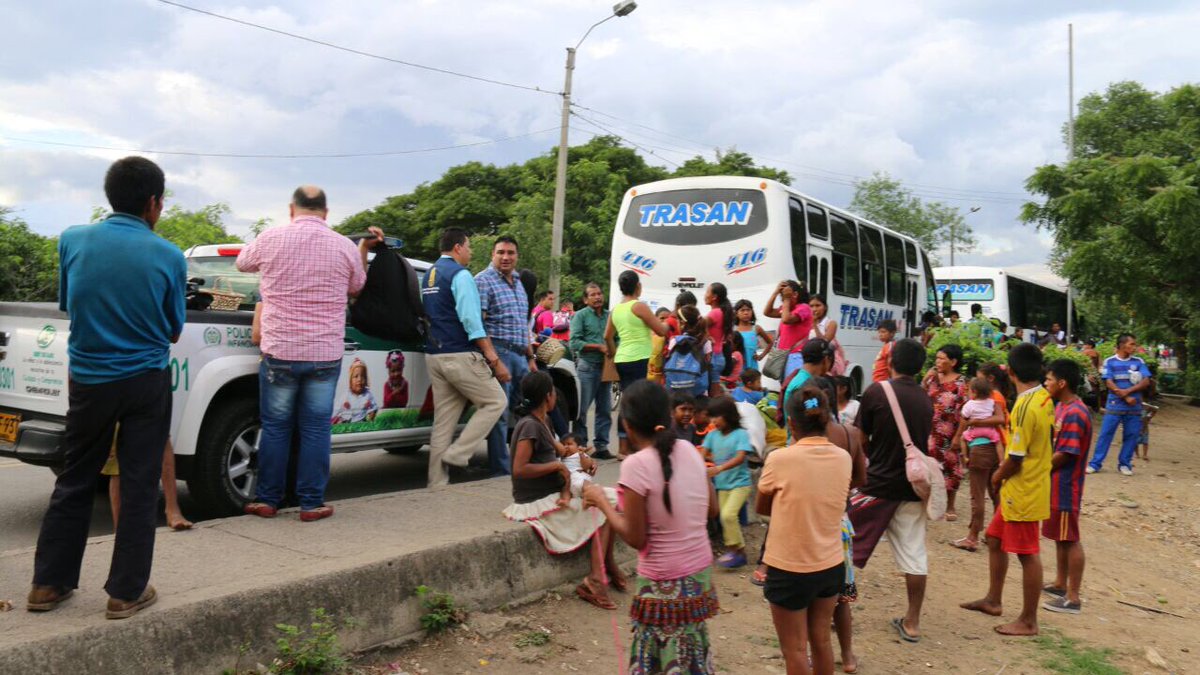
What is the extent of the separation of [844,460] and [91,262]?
303 cm

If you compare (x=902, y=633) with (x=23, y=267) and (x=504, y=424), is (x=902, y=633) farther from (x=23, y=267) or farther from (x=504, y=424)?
(x=23, y=267)

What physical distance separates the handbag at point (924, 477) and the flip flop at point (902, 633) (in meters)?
0.78

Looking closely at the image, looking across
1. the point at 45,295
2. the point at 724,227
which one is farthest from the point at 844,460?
the point at 45,295

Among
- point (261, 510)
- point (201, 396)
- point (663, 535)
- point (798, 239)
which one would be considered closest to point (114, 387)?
point (201, 396)

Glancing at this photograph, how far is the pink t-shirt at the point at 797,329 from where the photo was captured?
825 cm

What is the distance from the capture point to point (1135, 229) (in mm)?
14375

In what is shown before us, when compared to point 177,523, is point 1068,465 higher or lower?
higher

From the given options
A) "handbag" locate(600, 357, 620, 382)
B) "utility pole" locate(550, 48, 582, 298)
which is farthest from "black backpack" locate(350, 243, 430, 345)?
"utility pole" locate(550, 48, 582, 298)

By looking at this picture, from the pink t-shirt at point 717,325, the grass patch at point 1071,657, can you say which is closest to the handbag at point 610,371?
the pink t-shirt at point 717,325

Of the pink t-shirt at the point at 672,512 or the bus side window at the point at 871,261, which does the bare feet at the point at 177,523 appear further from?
the bus side window at the point at 871,261

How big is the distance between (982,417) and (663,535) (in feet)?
15.4

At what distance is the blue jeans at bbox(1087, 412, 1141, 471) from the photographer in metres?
12.0

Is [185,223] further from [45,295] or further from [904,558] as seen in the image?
[904,558]

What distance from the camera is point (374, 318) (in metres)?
5.88
